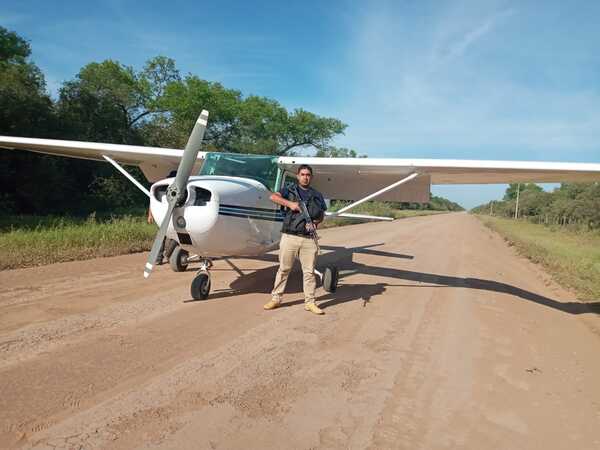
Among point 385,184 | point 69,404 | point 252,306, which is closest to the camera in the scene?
point 69,404

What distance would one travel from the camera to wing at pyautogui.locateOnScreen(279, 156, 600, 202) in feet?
18.7

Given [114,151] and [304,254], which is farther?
[114,151]

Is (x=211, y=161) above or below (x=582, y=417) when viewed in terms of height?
above

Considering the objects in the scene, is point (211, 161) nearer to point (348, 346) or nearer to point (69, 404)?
point (348, 346)

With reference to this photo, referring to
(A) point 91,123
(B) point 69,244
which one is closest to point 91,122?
(A) point 91,123

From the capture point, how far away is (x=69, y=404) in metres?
2.59

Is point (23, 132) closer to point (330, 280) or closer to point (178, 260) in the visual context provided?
point (178, 260)

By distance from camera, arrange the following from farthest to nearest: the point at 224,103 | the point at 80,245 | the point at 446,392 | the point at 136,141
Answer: the point at 224,103
the point at 136,141
the point at 80,245
the point at 446,392

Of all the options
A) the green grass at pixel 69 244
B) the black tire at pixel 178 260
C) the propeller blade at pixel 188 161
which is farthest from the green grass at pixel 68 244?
the propeller blade at pixel 188 161

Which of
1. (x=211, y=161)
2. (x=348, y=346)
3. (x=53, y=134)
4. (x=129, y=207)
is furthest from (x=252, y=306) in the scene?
(x=129, y=207)

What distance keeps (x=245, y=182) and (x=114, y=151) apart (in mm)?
4166

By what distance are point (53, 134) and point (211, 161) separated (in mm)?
16141

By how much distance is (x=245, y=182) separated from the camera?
18.7ft

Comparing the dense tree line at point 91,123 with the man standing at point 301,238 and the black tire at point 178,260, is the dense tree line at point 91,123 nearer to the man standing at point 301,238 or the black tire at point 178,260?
the black tire at point 178,260
